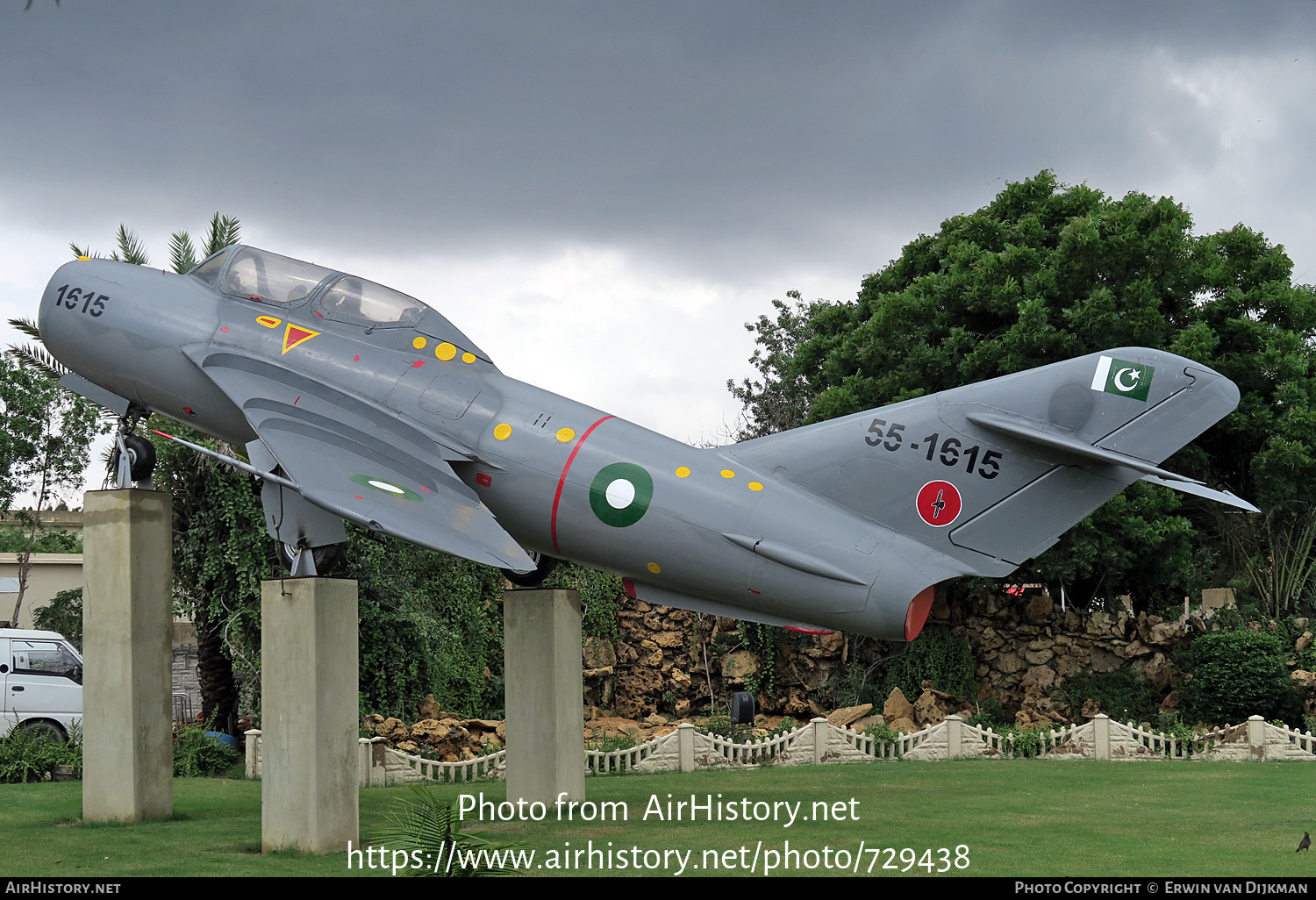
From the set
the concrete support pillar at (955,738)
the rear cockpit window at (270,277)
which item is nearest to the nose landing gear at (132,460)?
Result: the rear cockpit window at (270,277)

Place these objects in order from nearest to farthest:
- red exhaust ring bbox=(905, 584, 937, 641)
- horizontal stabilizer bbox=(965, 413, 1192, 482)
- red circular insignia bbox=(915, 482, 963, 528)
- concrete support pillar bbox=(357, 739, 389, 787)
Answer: horizontal stabilizer bbox=(965, 413, 1192, 482)
red exhaust ring bbox=(905, 584, 937, 641)
red circular insignia bbox=(915, 482, 963, 528)
concrete support pillar bbox=(357, 739, 389, 787)

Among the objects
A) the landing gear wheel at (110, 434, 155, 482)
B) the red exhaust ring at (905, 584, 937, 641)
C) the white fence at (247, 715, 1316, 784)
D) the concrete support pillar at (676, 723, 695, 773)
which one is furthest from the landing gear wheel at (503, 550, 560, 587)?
the concrete support pillar at (676, 723, 695, 773)

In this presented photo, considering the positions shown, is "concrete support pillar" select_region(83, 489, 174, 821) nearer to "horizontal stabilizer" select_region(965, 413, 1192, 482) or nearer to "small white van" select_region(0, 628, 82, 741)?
"small white van" select_region(0, 628, 82, 741)

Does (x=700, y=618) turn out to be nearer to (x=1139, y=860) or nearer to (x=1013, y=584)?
(x=1013, y=584)

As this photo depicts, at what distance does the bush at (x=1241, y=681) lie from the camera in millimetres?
20922

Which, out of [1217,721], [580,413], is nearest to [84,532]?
[580,413]

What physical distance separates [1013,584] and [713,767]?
1169 cm

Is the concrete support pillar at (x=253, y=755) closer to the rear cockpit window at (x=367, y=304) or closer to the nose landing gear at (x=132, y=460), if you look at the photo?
the nose landing gear at (x=132, y=460)

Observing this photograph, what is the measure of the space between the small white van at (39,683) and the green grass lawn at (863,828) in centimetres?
275

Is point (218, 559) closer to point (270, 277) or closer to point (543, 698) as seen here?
point (270, 277)

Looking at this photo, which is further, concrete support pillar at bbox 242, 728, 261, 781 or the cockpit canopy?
concrete support pillar at bbox 242, 728, 261, 781

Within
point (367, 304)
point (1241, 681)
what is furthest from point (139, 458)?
point (1241, 681)

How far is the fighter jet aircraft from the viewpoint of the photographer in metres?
9.80

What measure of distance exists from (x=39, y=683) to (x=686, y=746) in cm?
1094
